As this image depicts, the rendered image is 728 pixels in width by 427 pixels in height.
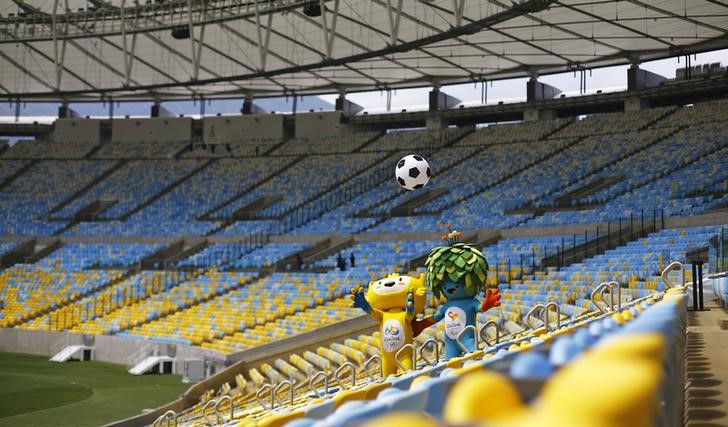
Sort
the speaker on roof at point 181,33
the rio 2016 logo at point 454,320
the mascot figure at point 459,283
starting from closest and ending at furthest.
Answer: the rio 2016 logo at point 454,320 < the mascot figure at point 459,283 < the speaker on roof at point 181,33

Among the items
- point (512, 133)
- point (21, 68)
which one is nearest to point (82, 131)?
point (21, 68)

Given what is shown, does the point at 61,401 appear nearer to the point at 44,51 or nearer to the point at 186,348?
the point at 186,348

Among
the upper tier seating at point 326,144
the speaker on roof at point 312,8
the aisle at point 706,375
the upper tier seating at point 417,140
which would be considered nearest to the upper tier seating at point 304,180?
the upper tier seating at point 326,144

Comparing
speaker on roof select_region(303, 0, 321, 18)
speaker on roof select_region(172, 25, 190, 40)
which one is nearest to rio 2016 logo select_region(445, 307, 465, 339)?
speaker on roof select_region(303, 0, 321, 18)

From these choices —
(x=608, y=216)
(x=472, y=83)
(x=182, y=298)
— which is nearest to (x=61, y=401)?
(x=182, y=298)

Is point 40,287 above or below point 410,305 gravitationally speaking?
below

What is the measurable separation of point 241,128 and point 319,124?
5.51 m

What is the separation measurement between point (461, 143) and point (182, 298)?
72.0 feet

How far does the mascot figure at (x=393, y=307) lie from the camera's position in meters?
13.8

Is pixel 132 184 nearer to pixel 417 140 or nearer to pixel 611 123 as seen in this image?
pixel 417 140

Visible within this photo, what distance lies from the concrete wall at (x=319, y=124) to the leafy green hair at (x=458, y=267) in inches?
1706

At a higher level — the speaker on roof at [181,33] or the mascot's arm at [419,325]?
the speaker on roof at [181,33]

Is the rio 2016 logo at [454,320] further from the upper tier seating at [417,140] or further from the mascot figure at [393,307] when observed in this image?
the upper tier seating at [417,140]

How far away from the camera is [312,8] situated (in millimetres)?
38000
